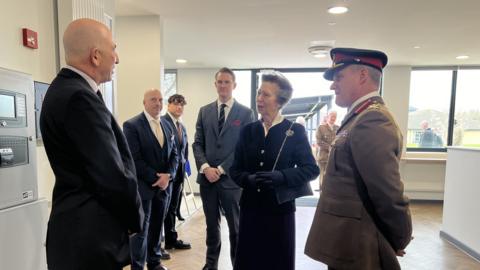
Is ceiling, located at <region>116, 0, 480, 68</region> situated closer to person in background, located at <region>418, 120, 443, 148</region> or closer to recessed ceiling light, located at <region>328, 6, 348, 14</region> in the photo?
recessed ceiling light, located at <region>328, 6, 348, 14</region>

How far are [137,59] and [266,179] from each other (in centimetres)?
238

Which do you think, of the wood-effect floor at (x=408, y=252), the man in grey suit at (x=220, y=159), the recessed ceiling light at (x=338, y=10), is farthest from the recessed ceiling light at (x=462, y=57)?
the man in grey suit at (x=220, y=159)

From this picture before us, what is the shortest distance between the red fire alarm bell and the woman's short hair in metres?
1.45

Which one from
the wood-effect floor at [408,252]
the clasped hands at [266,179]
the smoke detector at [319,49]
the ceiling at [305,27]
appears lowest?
the wood-effect floor at [408,252]

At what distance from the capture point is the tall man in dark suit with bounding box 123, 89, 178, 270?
Answer: 2.43 metres

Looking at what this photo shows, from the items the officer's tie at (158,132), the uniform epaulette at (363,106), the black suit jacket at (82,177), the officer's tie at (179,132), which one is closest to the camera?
the black suit jacket at (82,177)

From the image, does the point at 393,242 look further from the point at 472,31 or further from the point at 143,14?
the point at 472,31

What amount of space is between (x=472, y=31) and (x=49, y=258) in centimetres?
459

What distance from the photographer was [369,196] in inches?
46.3

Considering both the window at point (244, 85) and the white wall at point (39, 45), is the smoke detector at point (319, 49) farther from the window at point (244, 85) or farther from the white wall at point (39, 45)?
the white wall at point (39, 45)

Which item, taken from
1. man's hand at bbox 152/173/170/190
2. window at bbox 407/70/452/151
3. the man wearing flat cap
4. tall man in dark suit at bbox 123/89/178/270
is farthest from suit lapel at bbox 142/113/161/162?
window at bbox 407/70/452/151

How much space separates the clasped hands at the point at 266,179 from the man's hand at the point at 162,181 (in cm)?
103

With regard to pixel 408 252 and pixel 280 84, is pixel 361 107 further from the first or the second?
pixel 408 252

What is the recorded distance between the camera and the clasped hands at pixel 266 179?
1687 millimetres
